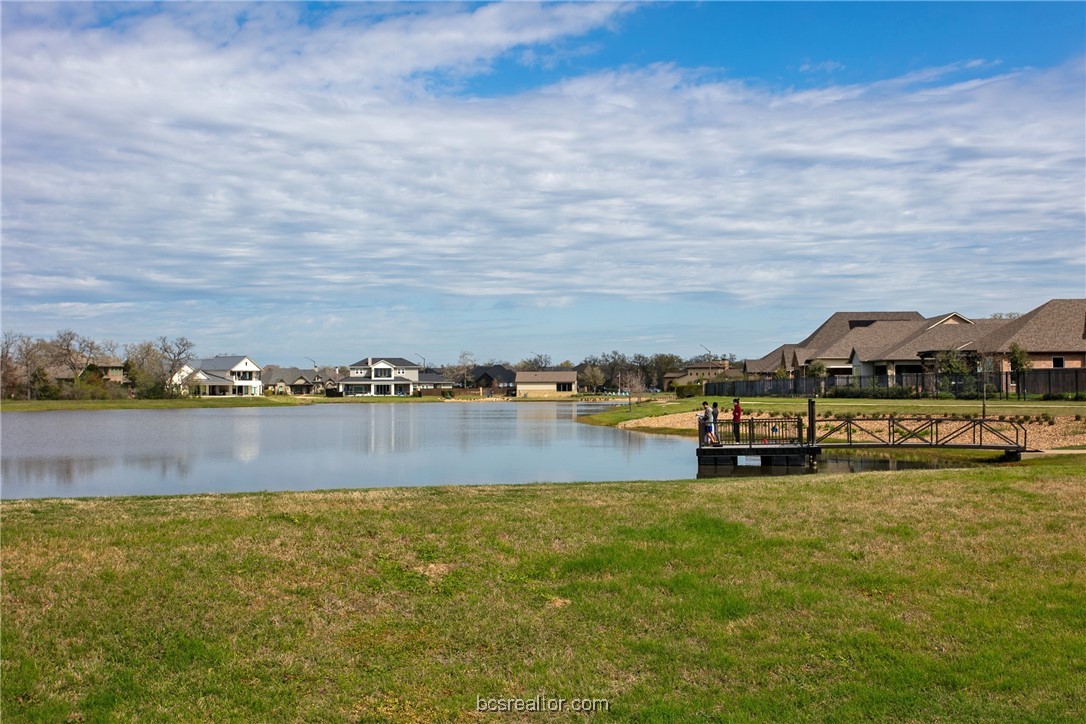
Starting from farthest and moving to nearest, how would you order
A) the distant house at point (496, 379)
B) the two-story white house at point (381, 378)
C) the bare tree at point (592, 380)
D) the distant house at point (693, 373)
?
the bare tree at point (592, 380), the distant house at point (496, 379), the distant house at point (693, 373), the two-story white house at point (381, 378)

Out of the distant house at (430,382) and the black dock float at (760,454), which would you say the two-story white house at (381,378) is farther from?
the black dock float at (760,454)

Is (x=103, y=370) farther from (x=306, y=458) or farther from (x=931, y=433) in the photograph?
(x=931, y=433)

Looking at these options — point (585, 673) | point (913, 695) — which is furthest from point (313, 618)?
point (913, 695)

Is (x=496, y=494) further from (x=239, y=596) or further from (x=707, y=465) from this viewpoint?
(x=707, y=465)

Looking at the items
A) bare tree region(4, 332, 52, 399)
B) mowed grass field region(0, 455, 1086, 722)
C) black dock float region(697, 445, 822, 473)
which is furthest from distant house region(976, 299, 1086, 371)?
bare tree region(4, 332, 52, 399)

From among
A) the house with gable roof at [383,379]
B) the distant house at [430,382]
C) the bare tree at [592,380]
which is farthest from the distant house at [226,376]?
the bare tree at [592,380]

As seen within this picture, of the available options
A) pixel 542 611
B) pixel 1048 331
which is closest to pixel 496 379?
pixel 1048 331

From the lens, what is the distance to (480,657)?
29.1 feet

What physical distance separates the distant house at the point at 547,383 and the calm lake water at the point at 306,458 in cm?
10580

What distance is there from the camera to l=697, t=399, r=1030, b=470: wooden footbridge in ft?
102

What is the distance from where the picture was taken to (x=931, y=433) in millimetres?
33594

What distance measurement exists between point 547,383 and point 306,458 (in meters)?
131

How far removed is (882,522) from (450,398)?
132 m

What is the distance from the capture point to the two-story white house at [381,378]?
497 feet
